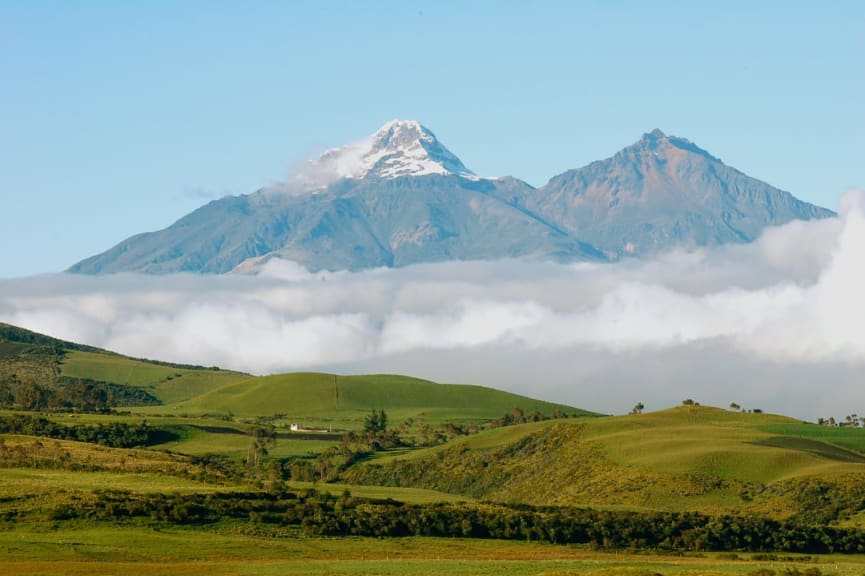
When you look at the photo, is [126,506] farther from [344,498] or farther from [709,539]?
[709,539]

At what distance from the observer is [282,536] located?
138375 millimetres

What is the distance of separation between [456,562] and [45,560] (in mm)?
31979

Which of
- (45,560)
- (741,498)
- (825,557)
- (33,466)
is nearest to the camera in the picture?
(45,560)

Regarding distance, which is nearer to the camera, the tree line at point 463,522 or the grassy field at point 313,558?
the grassy field at point 313,558

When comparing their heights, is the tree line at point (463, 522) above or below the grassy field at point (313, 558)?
above

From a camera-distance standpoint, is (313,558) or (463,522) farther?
(463,522)

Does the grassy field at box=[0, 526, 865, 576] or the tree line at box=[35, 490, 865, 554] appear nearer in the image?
the grassy field at box=[0, 526, 865, 576]

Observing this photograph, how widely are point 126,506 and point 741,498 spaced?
89847 mm

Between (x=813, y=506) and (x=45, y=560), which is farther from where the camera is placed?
(x=813, y=506)

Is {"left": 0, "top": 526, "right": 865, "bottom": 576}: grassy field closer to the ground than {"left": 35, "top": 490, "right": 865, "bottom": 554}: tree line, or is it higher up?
closer to the ground

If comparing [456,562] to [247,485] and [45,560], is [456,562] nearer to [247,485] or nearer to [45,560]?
[45,560]

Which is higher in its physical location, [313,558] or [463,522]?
[463,522]

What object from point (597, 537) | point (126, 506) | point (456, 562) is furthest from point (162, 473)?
point (456, 562)

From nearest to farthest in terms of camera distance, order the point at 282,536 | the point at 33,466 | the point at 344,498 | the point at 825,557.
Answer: the point at 282,536 < the point at 825,557 < the point at 344,498 < the point at 33,466
